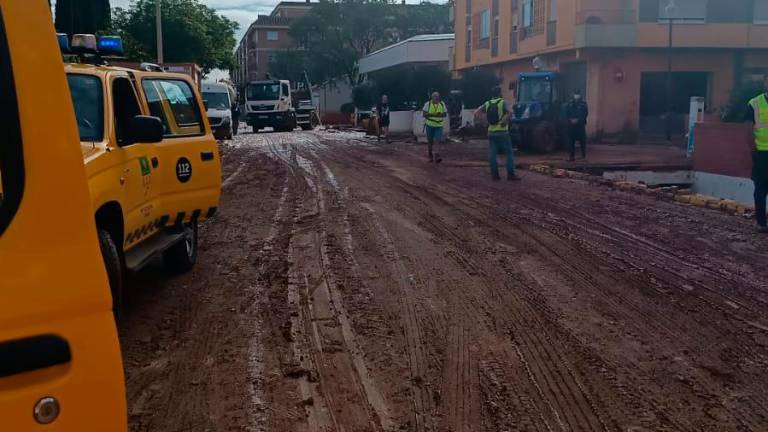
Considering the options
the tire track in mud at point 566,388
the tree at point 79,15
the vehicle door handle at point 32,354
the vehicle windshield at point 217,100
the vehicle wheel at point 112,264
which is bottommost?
the tire track in mud at point 566,388

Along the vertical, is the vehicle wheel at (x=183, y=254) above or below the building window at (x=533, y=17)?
below

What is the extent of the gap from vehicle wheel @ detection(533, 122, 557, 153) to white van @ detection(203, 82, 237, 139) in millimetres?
14539

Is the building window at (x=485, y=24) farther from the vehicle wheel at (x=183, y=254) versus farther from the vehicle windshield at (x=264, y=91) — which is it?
the vehicle wheel at (x=183, y=254)

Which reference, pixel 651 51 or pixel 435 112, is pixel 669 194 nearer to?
pixel 435 112

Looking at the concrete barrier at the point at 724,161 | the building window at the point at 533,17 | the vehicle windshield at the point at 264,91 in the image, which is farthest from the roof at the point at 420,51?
the concrete barrier at the point at 724,161

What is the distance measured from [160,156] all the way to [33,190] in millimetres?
4822

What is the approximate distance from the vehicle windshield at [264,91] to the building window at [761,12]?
2355 cm

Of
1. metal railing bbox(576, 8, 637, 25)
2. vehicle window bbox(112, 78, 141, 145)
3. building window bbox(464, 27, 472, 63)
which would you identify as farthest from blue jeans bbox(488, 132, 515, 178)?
building window bbox(464, 27, 472, 63)

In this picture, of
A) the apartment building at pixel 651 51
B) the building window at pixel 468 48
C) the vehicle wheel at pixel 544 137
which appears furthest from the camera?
the building window at pixel 468 48

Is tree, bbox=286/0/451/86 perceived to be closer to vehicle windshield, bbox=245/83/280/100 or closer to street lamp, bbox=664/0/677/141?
vehicle windshield, bbox=245/83/280/100

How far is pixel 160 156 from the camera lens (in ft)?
23.5

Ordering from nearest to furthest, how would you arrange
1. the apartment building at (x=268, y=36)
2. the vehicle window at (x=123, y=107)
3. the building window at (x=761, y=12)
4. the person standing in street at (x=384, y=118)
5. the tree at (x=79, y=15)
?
1. the vehicle window at (x=123, y=107)
2. the tree at (x=79, y=15)
3. the building window at (x=761, y=12)
4. the person standing in street at (x=384, y=118)
5. the apartment building at (x=268, y=36)

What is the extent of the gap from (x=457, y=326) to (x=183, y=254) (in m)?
3.12

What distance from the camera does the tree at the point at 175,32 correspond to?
135 feet
